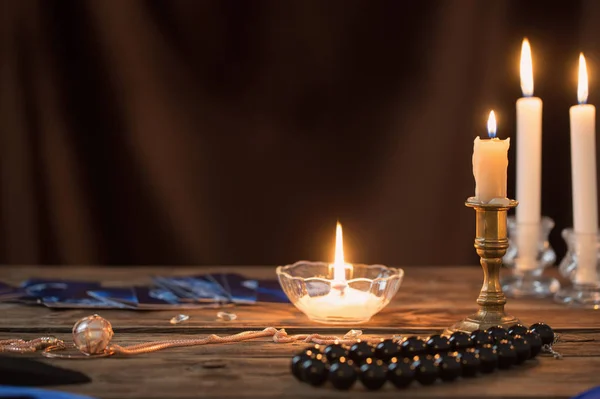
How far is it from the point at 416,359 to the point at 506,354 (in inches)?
4.0

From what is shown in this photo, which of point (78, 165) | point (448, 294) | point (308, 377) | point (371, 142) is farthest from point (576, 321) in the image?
point (78, 165)

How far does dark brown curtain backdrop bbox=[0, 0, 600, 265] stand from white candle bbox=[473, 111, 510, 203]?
905 millimetres

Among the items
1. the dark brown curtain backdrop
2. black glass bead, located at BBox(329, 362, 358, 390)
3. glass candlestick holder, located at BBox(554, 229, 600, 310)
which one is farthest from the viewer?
the dark brown curtain backdrop

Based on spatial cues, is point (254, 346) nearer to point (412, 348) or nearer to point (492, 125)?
point (412, 348)

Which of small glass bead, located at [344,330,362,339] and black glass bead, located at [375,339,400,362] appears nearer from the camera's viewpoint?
black glass bead, located at [375,339,400,362]

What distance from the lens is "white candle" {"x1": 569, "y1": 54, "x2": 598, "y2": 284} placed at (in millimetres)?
1241

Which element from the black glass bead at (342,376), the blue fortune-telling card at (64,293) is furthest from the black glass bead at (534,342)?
the blue fortune-telling card at (64,293)

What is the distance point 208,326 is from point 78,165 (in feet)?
3.12

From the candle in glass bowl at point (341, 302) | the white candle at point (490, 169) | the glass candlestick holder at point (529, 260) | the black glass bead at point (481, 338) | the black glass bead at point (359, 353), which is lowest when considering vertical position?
the black glass bead at point (359, 353)

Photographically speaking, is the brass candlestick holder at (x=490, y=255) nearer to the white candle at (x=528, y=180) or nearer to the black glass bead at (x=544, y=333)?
the black glass bead at (x=544, y=333)

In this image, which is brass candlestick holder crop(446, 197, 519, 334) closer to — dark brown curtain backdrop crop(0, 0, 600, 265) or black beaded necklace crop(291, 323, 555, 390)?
black beaded necklace crop(291, 323, 555, 390)

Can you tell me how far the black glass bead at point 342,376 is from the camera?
0.83m

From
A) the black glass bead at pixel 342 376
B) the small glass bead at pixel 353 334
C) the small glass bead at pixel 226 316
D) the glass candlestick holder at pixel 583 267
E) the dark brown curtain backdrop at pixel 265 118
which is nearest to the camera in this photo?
the black glass bead at pixel 342 376

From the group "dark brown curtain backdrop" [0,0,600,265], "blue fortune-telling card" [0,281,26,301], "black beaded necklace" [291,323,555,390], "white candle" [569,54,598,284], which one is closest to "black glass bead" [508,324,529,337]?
"black beaded necklace" [291,323,555,390]
